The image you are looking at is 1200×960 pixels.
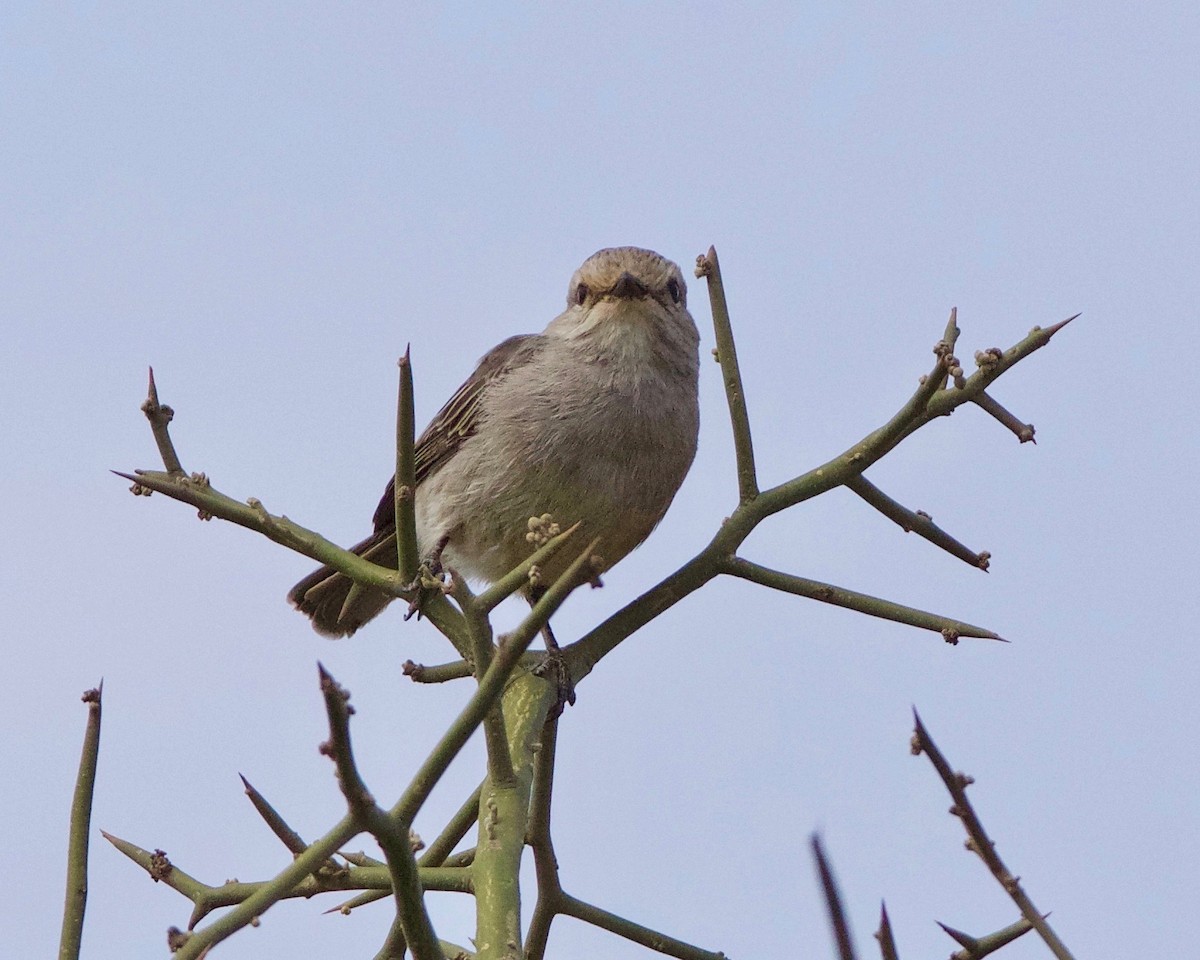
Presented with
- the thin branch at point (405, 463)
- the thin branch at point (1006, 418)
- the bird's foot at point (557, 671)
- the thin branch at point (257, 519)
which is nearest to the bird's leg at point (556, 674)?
the bird's foot at point (557, 671)

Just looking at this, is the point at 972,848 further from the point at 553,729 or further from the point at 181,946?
the point at 553,729

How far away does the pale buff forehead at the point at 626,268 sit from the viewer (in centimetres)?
670

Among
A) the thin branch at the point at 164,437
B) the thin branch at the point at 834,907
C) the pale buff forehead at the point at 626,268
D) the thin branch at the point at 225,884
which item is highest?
the pale buff forehead at the point at 626,268

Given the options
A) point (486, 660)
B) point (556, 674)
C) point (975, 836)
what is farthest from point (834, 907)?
point (556, 674)

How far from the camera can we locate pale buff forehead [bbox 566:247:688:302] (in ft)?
22.0

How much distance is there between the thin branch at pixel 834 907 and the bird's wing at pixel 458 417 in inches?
193

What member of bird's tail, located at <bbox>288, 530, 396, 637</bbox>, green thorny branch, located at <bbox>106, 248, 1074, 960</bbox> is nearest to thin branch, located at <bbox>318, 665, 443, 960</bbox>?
green thorny branch, located at <bbox>106, 248, 1074, 960</bbox>

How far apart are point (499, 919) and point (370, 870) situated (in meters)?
0.53

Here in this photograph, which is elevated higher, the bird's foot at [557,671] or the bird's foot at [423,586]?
the bird's foot at [557,671]

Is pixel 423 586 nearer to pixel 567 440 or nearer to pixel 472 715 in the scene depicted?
pixel 472 715

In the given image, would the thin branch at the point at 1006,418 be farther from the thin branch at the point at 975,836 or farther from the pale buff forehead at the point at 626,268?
the pale buff forehead at the point at 626,268

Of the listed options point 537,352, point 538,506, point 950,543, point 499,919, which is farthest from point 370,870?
point 537,352

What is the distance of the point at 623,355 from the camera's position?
6277 mm

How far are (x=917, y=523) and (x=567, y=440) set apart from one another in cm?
276
